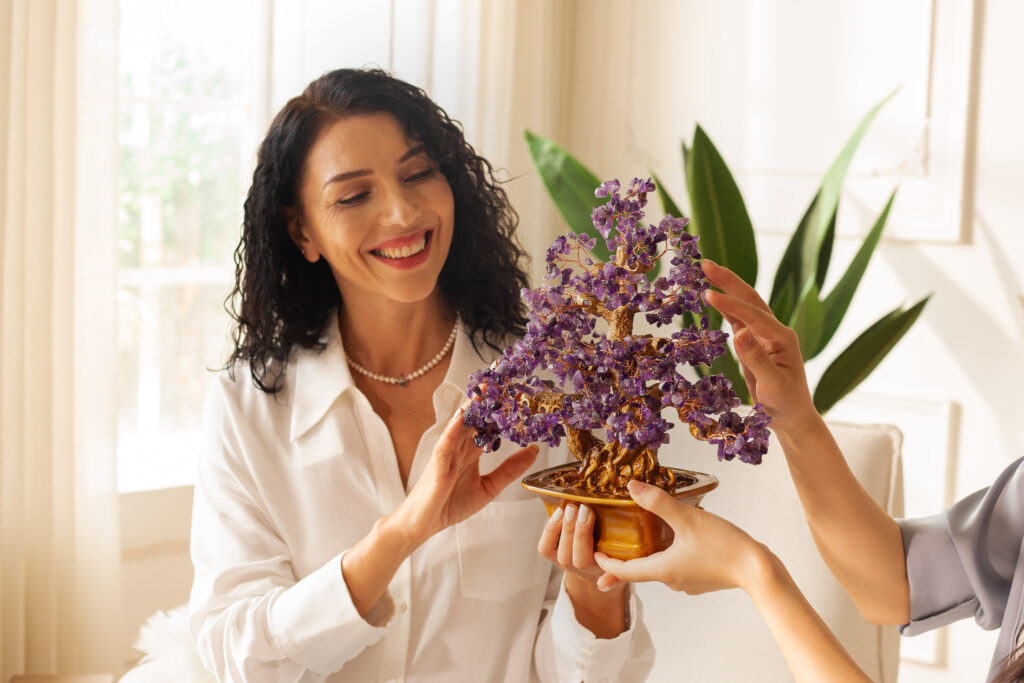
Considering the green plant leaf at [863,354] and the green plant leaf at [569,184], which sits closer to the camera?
the green plant leaf at [863,354]

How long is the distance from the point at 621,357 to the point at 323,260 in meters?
0.89

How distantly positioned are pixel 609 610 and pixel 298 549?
53 centimetres

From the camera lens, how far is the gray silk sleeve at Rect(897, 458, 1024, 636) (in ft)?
3.97

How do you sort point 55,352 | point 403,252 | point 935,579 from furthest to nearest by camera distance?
point 55,352
point 403,252
point 935,579

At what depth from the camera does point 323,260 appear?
1.77 m

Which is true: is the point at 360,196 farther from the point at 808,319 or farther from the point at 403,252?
the point at 808,319

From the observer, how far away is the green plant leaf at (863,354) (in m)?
2.31

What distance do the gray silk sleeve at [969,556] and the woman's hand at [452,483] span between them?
54 cm

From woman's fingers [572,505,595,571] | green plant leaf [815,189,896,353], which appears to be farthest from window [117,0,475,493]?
woman's fingers [572,505,595,571]

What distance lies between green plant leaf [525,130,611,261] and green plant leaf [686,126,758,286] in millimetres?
294

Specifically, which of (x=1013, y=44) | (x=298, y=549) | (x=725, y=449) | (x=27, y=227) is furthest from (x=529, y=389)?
(x=1013, y=44)

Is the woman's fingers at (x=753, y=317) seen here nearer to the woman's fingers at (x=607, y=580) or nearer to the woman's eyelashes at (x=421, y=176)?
the woman's fingers at (x=607, y=580)

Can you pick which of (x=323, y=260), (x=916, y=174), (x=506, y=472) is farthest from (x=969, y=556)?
(x=916, y=174)

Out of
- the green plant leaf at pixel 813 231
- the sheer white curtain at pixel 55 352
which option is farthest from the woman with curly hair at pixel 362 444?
the green plant leaf at pixel 813 231
